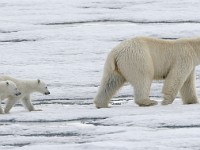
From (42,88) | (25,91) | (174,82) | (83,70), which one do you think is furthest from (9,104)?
(83,70)

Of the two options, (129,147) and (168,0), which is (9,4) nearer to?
(168,0)

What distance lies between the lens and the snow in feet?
26.3

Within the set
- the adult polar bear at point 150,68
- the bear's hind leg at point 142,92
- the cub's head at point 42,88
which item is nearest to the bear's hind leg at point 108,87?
the adult polar bear at point 150,68

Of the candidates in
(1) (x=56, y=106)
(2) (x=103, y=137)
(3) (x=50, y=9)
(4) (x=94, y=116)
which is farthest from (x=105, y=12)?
(2) (x=103, y=137)

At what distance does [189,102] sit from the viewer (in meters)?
11.1

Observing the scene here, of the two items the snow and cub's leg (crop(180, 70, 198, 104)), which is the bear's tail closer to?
the snow

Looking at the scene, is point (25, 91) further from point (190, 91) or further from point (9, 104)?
point (190, 91)

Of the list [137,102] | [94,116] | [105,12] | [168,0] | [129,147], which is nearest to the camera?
[129,147]

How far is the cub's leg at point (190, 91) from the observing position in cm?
1111

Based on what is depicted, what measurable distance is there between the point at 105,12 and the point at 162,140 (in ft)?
42.8

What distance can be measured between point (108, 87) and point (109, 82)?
97 millimetres

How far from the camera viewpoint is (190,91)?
11109mm

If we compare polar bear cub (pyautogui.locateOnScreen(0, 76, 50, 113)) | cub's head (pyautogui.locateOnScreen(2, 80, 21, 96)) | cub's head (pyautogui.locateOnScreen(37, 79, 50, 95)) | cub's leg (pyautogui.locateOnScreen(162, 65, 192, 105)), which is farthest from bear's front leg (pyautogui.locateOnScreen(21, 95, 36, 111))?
cub's leg (pyautogui.locateOnScreen(162, 65, 192, 105))

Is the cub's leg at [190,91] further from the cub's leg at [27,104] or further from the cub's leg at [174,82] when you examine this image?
the cub's leg at [27,104]
